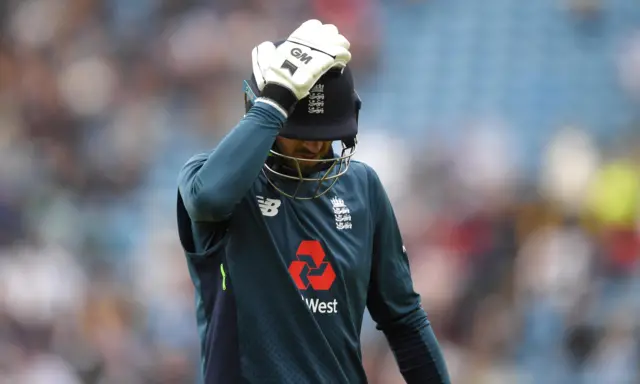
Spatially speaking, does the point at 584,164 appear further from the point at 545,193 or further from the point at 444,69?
the point at 444,69

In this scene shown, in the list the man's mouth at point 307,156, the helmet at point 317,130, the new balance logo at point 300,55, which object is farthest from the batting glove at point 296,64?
the man's mouth at point 307,156

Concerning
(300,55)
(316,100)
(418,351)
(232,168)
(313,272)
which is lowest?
(418,351)

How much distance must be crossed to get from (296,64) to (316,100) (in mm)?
171

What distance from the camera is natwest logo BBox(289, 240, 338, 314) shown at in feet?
9.21

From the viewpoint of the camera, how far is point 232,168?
103 inches

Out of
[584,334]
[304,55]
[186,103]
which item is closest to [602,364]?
[584,334]

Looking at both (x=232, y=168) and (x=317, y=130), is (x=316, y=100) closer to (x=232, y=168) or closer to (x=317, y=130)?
(x=317, y=130)

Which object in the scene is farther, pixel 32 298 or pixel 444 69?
pixel 444 69

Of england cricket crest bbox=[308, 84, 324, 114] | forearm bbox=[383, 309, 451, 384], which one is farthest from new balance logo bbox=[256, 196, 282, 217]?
forearm bbox=[383, 309, 451, 384]

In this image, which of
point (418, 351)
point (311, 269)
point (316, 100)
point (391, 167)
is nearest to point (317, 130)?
point (316, 100)

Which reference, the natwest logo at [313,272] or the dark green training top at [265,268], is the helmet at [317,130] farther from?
the natwest logo at [313,272]

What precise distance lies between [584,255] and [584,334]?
1.76ft

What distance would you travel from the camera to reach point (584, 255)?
7.17 m

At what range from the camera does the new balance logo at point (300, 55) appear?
2666 mm
